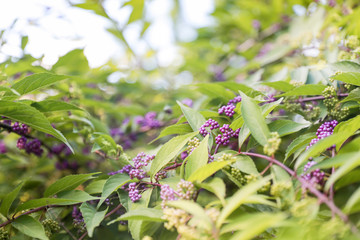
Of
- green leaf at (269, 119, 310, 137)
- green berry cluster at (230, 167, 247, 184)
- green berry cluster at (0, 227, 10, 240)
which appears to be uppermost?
green leaf at (269, 119, 310, 137)

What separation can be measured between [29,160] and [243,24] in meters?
1.92

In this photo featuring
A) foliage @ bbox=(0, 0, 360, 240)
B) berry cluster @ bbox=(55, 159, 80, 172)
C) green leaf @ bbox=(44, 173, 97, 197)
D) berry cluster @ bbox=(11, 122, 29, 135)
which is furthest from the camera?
berry cluster @ bbox=(55, 159, 80, 172)

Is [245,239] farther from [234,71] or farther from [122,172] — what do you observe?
[234,71]

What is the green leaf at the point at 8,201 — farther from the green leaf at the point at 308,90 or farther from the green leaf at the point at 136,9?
the green leaf at the point at 136,9

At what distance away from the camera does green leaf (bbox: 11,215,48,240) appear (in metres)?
0.87

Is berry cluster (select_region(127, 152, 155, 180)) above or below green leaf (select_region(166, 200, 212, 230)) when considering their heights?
below

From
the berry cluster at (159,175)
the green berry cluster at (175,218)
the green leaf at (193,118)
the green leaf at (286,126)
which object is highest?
the green leaf at (286,126)

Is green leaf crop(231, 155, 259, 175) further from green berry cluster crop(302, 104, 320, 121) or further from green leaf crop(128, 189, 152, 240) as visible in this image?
green berry cluster crop(302, 104, 320, 121)

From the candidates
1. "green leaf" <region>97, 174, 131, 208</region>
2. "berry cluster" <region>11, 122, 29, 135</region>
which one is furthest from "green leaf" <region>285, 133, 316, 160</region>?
"berry cluster" <region>11, 122, 29, 135</region>

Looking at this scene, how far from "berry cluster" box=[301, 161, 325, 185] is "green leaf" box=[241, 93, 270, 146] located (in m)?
0.12

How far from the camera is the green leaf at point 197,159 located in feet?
2.67

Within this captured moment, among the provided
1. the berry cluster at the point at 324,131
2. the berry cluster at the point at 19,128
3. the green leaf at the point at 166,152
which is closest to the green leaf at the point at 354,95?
the berry cluster at the point at 324,131

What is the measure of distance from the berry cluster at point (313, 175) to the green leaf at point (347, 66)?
525 mm

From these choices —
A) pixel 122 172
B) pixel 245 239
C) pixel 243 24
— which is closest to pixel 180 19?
pixel 243 24
